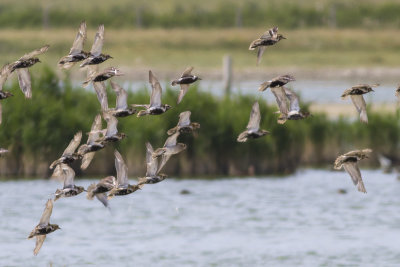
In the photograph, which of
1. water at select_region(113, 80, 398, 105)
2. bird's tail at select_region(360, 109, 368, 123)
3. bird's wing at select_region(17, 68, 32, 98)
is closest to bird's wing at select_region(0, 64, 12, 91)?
bird's wing at select_region(17, 68, 32, 98)

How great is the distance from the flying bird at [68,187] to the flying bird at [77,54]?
1612 millimetres

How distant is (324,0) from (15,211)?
95.4 metres

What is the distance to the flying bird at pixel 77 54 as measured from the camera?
64.6 ft

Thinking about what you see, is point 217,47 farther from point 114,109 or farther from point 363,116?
point 363,116

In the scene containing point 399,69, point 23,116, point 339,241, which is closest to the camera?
point 339,241

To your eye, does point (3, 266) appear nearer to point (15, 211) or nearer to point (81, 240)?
point (81, 240)

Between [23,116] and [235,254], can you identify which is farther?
[23,116]

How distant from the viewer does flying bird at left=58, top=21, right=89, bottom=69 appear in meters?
19.7

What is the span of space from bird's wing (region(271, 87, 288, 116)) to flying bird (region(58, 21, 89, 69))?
2902 millimetres

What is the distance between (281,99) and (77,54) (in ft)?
10.3

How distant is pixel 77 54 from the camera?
19828 mm

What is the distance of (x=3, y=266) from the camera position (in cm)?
2292

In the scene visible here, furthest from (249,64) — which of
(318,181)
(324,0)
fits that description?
(318,181)

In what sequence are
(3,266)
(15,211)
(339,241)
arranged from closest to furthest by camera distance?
(3,266) → (339,241) → (15,211)
